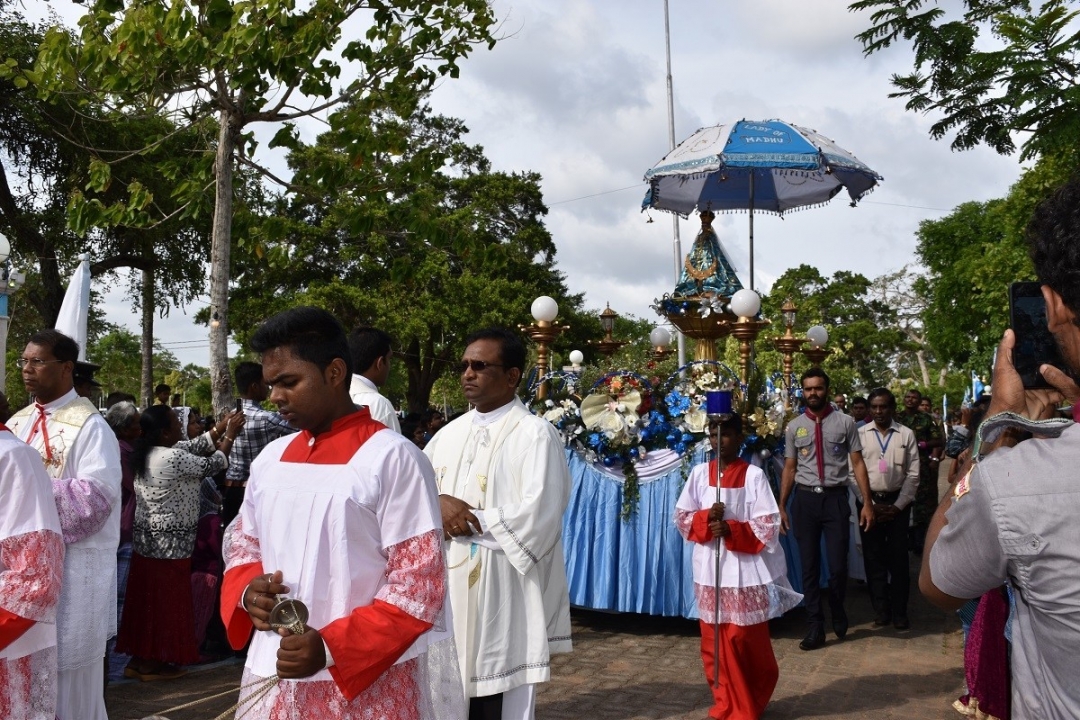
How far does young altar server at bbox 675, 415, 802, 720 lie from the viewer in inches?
232

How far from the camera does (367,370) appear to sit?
220 inches

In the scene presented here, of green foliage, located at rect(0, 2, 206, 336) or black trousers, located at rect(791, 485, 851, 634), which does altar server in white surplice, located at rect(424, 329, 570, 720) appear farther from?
green foliage, located at rect(0, 2, 206, 336)

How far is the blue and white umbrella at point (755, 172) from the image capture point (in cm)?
1070

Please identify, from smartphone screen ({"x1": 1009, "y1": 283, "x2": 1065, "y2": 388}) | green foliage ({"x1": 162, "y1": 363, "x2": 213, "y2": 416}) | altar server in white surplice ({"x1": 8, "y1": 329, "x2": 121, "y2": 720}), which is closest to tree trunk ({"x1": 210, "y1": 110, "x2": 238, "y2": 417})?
altar server in white surplice ({"x1": 8, "y1": 329, "x2": 121, "y2": 720})

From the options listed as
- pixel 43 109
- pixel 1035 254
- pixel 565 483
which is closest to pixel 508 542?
pixel 565 483

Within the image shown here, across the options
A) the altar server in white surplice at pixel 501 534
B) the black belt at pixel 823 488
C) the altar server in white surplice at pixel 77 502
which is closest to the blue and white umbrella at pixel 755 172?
the black belt at pixel 823 488

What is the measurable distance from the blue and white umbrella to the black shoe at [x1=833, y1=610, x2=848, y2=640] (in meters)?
4.66

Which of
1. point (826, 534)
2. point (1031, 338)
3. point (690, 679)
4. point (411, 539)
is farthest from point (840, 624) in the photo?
point (1031, 338)

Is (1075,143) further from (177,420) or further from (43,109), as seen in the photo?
(43,109)

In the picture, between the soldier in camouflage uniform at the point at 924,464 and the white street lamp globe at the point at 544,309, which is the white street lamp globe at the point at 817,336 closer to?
the soldier in camouflage uniform at the point at 924,464

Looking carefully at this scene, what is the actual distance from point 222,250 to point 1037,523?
7.85 metres

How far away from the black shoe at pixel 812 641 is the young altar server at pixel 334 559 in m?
5.40

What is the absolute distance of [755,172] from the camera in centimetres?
1296

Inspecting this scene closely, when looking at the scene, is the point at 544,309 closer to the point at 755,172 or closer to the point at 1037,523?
the point at 755,172
